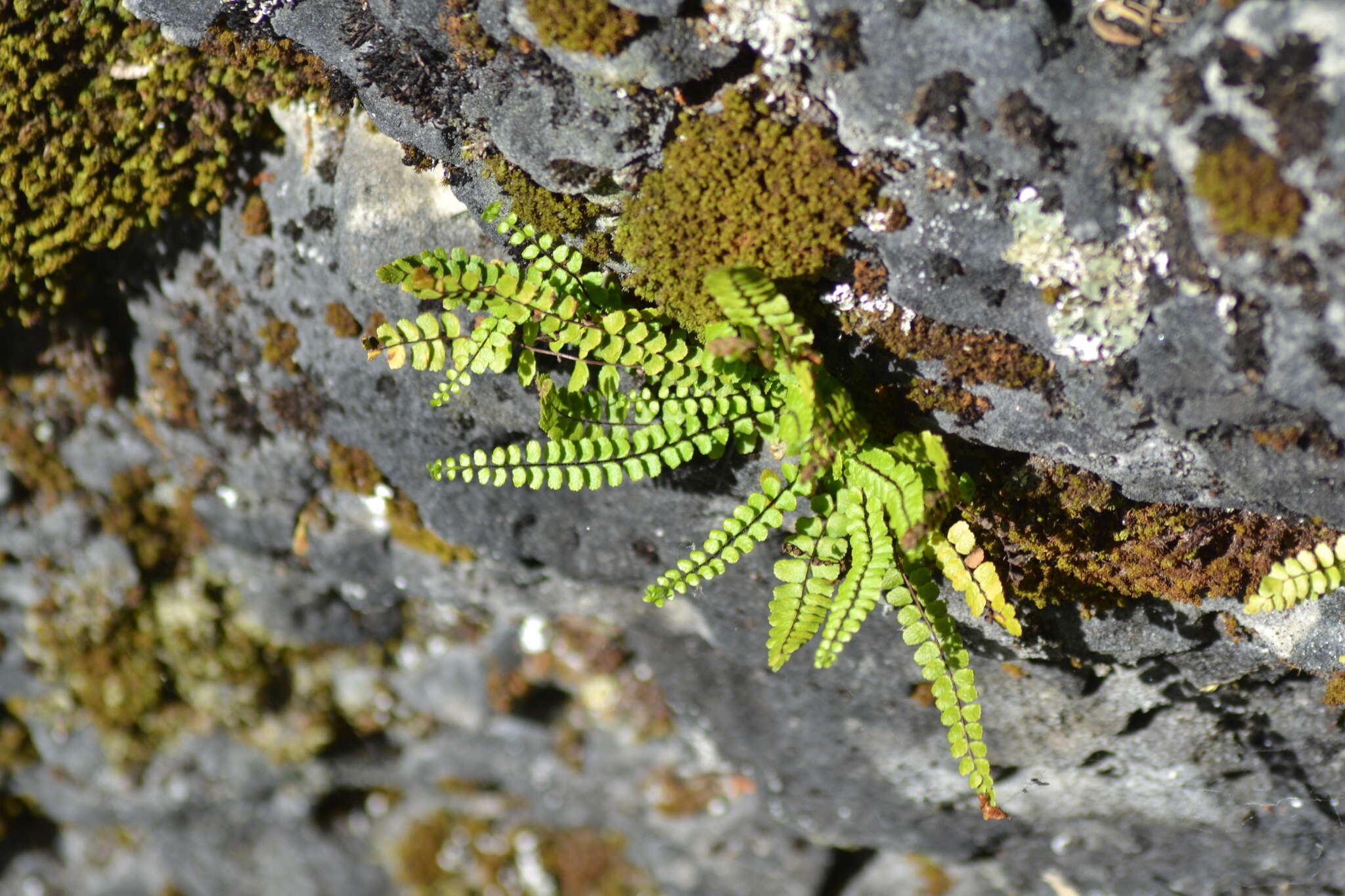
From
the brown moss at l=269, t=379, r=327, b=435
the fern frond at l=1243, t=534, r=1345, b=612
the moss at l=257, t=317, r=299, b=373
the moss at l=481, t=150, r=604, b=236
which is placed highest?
the moss at l=481, t=150, r=604, b=236

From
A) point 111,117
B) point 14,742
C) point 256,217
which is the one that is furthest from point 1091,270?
point 14,742

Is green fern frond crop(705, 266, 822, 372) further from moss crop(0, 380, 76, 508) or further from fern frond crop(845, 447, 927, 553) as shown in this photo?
moss crop(0, 380, 76, 508)

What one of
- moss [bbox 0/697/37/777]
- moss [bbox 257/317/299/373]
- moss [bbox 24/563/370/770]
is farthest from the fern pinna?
moss [bbox 0/697/37/777]

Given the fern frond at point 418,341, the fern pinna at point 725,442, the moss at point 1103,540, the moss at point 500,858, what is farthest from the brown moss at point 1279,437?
the moss at point 500,858

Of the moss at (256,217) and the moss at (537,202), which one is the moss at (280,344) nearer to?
the moss at (256,217)


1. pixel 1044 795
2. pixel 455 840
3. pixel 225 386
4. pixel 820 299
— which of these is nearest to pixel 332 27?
pixel 820 299
